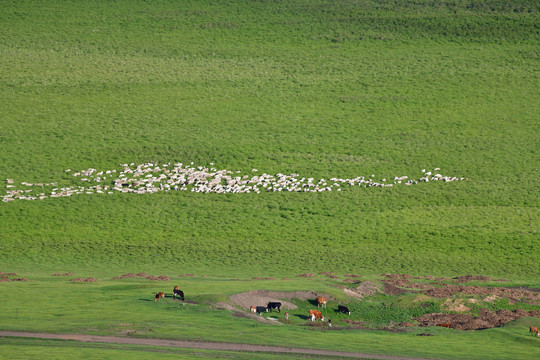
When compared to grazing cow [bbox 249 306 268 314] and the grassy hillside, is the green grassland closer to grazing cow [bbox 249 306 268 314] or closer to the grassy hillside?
the grassy hillside

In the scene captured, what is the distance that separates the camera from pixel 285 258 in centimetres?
5075

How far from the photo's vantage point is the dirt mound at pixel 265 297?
34031 mm

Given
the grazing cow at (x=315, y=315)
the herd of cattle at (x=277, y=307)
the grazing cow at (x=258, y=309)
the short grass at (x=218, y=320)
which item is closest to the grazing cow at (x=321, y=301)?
the herd of cattle at (x=277, y=307)

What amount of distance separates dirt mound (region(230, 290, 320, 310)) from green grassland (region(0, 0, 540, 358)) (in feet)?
4.97

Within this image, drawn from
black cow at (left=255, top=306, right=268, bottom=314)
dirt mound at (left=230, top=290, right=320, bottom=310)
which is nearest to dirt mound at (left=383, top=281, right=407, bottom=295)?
dirt mound at (left=230, top=290, right=320, bottom=310)

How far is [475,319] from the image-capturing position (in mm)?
33344

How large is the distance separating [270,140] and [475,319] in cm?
4810

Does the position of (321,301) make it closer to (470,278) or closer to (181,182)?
(470,278)

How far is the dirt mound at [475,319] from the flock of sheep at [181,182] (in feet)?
109

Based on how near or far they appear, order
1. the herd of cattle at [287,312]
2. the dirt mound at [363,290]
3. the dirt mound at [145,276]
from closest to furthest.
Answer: the herd of cattle at [287,312] → the dirt mound at [363,290] → the dirt mound at [145,276]

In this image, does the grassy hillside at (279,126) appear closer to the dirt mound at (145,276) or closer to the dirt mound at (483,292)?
the dirt mound at (145,276)

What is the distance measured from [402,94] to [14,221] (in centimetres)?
5539

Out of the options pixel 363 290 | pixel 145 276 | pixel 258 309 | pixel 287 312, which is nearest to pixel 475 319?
pixel 363 290

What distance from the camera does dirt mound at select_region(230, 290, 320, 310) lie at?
3403cm
